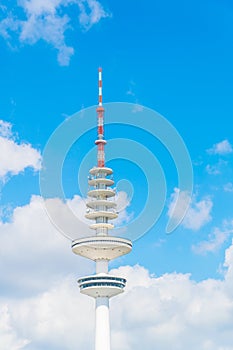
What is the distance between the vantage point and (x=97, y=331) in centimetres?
18100

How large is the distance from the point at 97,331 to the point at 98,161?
142 ft

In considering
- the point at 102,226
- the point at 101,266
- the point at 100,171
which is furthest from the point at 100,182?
the point at 101,266

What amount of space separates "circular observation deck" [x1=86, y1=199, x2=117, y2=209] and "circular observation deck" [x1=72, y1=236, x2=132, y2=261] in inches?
415

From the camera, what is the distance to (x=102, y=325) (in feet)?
595

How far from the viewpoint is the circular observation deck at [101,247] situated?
595 feet

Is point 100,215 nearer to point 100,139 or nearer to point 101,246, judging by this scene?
point 101,246

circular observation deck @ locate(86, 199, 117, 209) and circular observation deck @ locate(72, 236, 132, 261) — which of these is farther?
circular observation deck @ locate(86, 199, 117, 209)

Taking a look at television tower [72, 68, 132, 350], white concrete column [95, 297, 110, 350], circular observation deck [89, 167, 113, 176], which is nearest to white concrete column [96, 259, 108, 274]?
television tower [72, 68, 132, 350]

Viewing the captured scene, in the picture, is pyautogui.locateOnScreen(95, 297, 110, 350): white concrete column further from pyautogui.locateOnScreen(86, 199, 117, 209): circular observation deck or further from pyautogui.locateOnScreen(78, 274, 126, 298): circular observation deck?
pyautogui.locateOnScreen(86, 199, 117, 209): circular observation deck

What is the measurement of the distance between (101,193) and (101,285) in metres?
23.6

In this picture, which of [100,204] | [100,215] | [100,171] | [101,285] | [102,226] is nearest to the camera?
[101,285]

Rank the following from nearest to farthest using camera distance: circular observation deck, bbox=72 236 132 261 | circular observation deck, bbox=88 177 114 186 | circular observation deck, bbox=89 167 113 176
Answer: circular observation deck, bbox=72 236 132 261
circular observation deck, bbox=88 177 114 186
circular observation deck, bbox=89 167 113 176

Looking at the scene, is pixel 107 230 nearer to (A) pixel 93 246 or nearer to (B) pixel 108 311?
(A) pixel 93 246

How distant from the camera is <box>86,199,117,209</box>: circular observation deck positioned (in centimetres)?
18838
